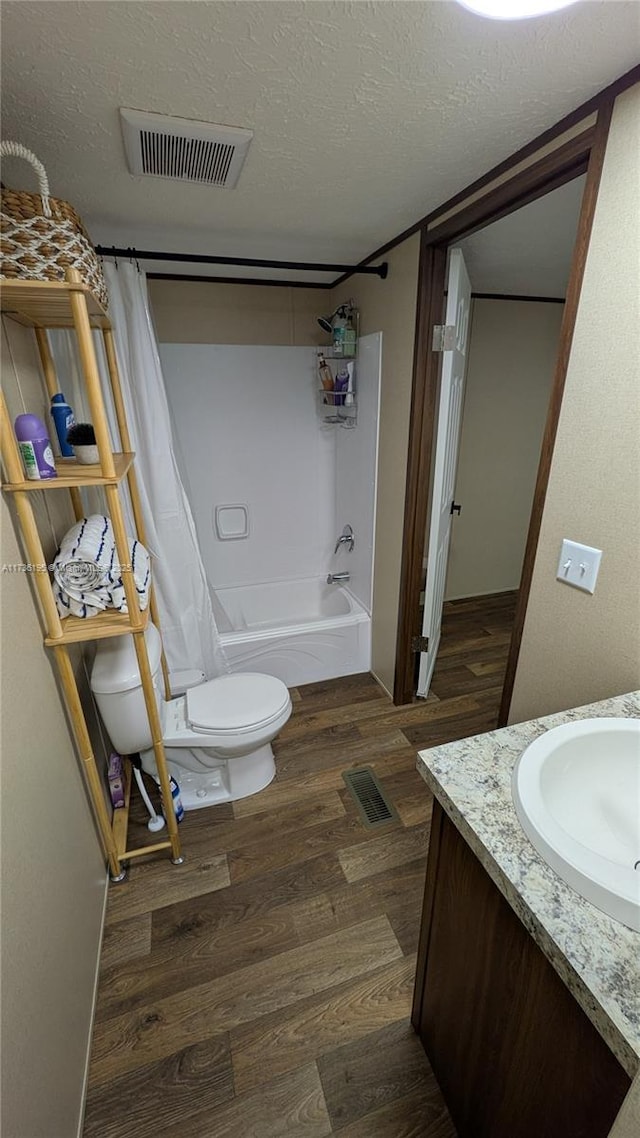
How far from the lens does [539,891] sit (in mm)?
658

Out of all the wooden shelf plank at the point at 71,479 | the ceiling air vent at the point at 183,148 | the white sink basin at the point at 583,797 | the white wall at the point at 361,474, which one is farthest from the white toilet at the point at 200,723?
the ceiling air vent at the point at 183,148

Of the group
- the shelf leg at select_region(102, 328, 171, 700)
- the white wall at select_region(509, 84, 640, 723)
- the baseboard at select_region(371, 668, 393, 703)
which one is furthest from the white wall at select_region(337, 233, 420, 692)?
the shelf leg at select_region(102, 328, 171, 700)

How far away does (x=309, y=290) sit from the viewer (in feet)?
9.01

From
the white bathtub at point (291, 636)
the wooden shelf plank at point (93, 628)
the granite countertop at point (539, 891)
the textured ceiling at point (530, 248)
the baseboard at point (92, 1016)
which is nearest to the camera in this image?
the granite countertop at point (539, 891)

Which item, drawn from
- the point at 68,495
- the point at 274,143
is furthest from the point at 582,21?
the point at 68,495

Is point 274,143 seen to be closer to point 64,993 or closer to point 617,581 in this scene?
point 617,581

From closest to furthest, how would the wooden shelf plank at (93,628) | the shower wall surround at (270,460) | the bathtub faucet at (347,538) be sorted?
the wooden shelf plank at (93,628)
the shower wall surround at (270,460)
the bathtub faucet at (347,538)

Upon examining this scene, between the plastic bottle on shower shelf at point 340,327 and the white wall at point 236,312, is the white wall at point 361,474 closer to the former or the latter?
the plastic bottle on shower shelf at point 340,327

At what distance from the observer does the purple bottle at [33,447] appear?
3.39ft

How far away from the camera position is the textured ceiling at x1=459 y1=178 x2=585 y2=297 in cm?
158

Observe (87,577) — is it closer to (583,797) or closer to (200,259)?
(583,797)

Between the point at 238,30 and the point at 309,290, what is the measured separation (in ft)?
6.75

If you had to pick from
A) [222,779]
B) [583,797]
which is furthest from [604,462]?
[222,779]

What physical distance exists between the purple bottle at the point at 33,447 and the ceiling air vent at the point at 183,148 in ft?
2.42
